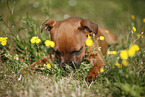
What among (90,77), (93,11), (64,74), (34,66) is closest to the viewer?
(90,77)

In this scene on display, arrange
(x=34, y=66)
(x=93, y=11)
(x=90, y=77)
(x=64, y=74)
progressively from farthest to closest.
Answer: (x=93, y=11)
(x=34, y=66)
(x=64, y=74)
(x=90, y=77)

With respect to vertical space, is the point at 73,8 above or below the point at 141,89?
above

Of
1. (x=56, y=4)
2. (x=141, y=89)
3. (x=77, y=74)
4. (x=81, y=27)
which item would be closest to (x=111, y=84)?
(x=141, y=89)

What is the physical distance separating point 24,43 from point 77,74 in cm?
163

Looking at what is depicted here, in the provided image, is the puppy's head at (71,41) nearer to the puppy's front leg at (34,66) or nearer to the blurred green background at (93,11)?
the puppy's front leg at (34,66)

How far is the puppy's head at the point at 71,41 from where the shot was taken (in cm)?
259

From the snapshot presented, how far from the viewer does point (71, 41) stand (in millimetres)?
2574

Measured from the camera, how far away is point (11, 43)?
323 cm

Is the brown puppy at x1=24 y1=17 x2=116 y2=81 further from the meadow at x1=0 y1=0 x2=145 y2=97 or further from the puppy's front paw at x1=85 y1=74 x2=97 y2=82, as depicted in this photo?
the meadow at x1=0 y1=0 x2=145 y2=97

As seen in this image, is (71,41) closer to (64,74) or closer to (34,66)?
(64,74)

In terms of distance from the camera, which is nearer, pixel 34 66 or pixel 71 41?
pixel 71 41

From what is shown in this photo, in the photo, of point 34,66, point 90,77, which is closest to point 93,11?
point 34,66

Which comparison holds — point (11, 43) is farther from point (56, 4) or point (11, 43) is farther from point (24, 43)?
point (56, 4)

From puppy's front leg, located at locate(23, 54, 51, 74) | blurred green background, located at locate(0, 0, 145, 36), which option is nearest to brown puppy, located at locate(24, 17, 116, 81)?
puppy's front leg, located at locate(23, 54, 51, 74)
